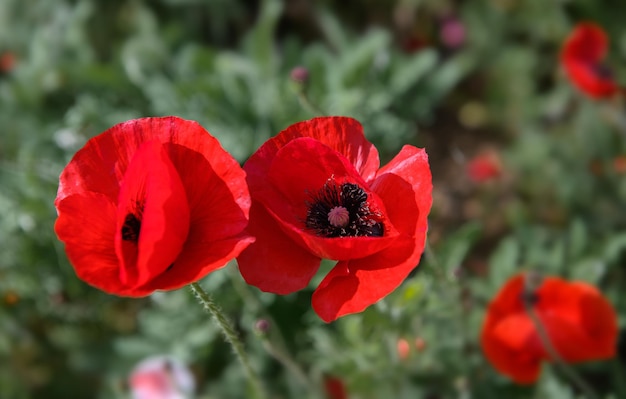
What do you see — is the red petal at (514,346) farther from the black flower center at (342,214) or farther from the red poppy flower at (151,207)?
the red poppy flower at (151,207)

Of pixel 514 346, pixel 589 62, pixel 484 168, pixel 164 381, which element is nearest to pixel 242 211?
pixel 514 346

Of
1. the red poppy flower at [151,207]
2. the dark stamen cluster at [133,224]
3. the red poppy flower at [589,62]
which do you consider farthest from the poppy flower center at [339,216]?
the red poppy flower at [589,62]

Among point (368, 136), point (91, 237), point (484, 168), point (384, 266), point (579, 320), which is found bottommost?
point (484, 168)

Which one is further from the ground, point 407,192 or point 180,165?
point 180,165

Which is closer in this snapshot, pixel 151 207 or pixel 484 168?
pixel 151 207

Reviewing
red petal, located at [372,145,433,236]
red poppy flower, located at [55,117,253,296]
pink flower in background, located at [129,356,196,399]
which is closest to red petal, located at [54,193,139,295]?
red poppy flower, located at [55,117,253,296]

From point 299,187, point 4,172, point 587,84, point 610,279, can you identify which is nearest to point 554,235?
point 610,279

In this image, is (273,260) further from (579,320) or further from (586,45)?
(586,45)
